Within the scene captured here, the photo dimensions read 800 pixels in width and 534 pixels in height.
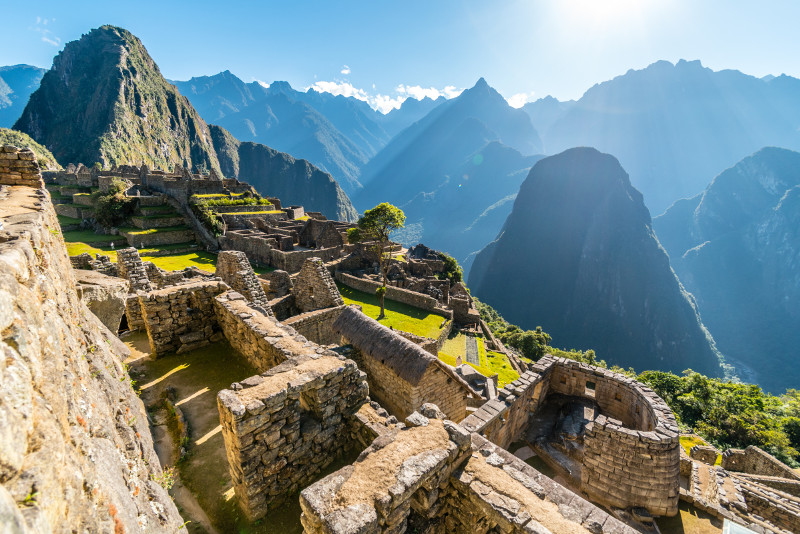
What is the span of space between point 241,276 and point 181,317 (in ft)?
9.12

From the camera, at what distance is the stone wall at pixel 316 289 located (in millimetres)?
12812

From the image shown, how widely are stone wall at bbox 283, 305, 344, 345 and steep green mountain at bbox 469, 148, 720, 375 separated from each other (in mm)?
128934

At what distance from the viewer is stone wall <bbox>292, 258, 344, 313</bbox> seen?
12.8 metres

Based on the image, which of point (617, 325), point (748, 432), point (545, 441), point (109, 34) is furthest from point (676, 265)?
point (109, 34)

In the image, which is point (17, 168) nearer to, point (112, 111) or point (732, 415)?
point (732, 415)

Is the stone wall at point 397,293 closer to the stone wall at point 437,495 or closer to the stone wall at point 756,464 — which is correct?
the stone wall at point 756,464

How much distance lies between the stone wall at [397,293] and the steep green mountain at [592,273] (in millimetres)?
111754

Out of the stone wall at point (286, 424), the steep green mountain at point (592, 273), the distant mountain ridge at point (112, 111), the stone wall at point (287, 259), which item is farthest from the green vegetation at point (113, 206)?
the steep green mountain at point (592, 273)

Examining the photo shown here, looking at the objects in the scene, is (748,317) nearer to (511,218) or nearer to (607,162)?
(607,162)

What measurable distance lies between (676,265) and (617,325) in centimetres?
10903

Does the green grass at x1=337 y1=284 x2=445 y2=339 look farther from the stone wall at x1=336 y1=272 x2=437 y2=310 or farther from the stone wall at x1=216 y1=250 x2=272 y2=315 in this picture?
the stone wall at x1=216 y1=250 x2=272 y2=315

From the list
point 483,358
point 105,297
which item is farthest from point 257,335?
point 483,358

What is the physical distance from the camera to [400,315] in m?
27.3

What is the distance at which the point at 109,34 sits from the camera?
522ft
